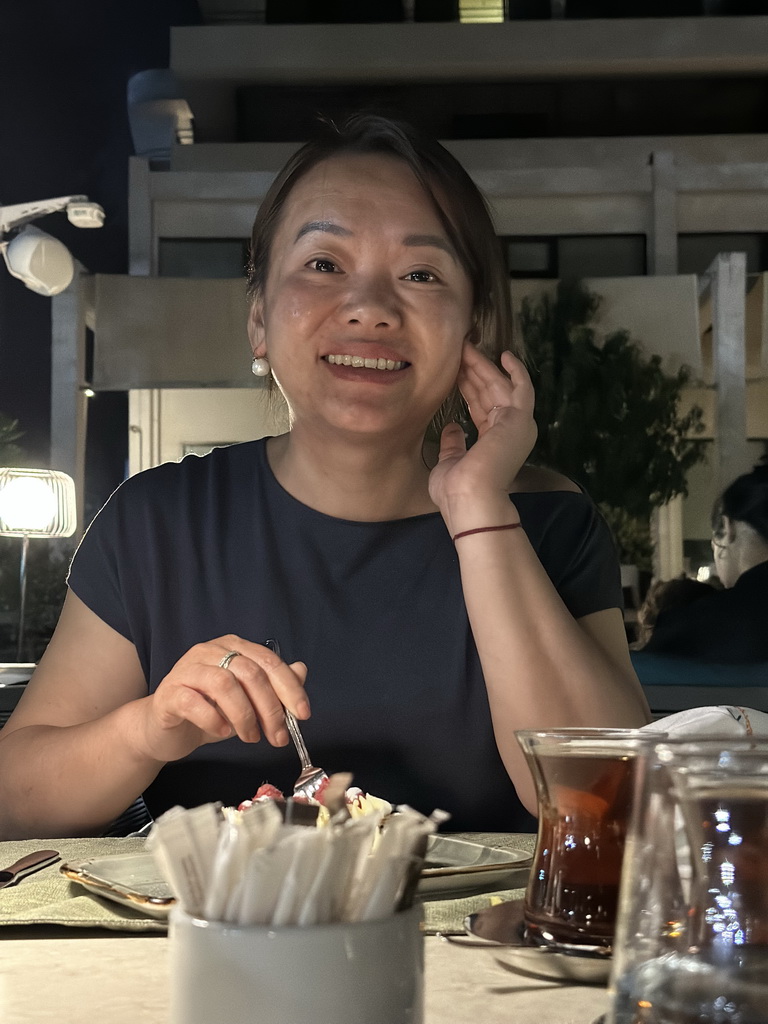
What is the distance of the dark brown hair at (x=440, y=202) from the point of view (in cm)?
133

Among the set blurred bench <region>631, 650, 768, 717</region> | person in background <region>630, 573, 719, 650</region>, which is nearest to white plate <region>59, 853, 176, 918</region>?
blurred bench <region>631, 650, 768, 717</region>

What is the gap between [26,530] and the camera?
4422 mm

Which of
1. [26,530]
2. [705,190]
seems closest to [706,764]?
[26,530]

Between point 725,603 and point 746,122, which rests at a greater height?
point 746,122

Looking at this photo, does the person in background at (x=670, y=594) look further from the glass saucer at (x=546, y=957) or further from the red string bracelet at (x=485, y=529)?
the glass saucer at (x=546, y=957)

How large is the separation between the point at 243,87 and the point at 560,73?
1.71 metres

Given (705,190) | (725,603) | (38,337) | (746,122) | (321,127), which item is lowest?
(725,603)

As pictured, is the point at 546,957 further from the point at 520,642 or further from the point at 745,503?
the point at 745,503

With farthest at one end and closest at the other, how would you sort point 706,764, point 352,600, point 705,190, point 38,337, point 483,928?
point 705,190 → point 38,337 → point 352,600 → point 483,928 → point 706,764

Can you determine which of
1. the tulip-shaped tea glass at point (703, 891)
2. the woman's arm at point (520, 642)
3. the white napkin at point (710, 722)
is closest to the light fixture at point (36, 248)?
the woman's arm at point (520, 642)

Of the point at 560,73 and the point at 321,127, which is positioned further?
the point at 560,73

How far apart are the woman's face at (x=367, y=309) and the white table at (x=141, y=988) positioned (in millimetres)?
745

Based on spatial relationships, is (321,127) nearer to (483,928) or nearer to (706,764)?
(483,928)

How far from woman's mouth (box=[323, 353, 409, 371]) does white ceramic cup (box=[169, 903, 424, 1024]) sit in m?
0.90
